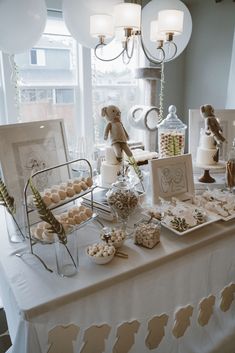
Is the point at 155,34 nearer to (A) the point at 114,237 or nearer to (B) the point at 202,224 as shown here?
(B) the point at 202,224

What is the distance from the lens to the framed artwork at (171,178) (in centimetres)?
124

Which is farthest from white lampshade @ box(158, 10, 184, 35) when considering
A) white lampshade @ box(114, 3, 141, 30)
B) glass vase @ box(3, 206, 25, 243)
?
glass vase @ box(3, 206, 25, 243)

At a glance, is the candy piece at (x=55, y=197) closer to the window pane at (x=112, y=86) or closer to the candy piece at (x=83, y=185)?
the candy piece at (x=83, y=185)

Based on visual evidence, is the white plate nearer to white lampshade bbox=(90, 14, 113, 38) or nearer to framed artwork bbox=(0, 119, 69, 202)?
framed artwork bbox=(0, 119, 69, 202)

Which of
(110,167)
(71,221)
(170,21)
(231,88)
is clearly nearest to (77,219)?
(71,221)

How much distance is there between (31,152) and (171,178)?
0.60m

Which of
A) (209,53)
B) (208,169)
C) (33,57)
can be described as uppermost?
(209,53)

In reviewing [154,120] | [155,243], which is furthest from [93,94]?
[155,243]

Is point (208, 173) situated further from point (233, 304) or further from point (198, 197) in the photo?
point (233, 304)

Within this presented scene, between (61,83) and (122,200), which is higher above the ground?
(61,83)

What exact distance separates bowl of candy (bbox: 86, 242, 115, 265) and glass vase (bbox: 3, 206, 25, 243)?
283mm

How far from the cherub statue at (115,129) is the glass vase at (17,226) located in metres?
0.51

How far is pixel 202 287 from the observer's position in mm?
1138

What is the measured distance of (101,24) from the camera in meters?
1.44
